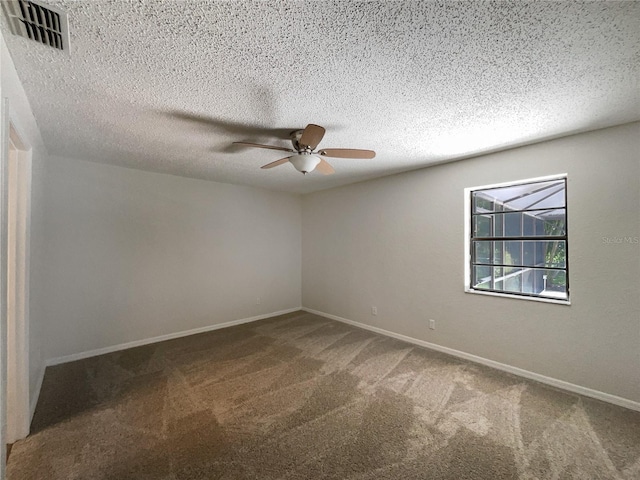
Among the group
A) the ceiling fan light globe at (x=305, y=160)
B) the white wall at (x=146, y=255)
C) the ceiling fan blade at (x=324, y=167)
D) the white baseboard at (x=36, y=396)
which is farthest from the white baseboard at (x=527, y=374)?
the white baseboard at (x=36, y=396)

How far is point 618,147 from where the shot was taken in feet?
7.42

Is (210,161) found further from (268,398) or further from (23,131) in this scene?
(268,398)

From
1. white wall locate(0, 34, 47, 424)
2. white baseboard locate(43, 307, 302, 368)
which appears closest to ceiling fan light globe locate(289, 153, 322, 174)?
white wall locate(0, 34, 47, 424)

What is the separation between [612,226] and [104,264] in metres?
5.42

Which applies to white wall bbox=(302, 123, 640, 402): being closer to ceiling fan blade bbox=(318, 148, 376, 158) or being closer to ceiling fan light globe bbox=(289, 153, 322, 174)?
ceiling fan blade bbox=(318, 148, 376, 158)

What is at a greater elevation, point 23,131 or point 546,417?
point 23,131

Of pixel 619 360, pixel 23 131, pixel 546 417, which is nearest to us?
pixel 23 131

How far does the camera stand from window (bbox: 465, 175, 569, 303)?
8.92 feet

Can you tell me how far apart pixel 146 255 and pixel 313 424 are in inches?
123

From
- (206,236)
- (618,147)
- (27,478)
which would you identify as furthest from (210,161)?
(618,147)

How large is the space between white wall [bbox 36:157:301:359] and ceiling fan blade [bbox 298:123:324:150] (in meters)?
2.70

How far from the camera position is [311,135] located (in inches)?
78.7

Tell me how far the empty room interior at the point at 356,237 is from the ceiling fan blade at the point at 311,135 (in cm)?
4

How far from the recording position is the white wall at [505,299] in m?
2.25
